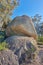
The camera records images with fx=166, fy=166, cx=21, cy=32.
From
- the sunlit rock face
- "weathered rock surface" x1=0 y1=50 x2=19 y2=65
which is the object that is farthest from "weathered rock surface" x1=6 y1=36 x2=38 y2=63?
"weathered rock surface" x1=0 y1=50 x2=19 y2=65

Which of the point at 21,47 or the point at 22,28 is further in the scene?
the point at 22,28

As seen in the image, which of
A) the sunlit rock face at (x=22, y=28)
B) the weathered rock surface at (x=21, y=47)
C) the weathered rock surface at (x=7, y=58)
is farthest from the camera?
the sunlit rock face at (x=22, y=28)

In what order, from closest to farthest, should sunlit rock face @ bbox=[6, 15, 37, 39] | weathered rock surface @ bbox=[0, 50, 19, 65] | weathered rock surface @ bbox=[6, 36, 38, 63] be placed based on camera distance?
weathered rock surface @ bbox=[0, 50, 19, 65], weathered rock surface @ bbox=[6, 36, 38, 63], sunlit rock face @ bbox=[6, 15, 37, 39]

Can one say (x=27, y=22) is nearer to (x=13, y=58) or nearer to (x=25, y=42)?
(x=25, y=42)

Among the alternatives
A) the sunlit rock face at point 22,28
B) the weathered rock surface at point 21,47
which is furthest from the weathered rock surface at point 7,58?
the sunlit rock face at point 22,28

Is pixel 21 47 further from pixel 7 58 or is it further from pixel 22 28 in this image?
→ pixel 7 58

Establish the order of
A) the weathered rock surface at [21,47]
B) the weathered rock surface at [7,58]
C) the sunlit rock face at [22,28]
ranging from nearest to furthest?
1. the weathered rock surface at [7,58]
2. the weathered rock surface at [21,47]
3. the sunlit rock face at [22,28]

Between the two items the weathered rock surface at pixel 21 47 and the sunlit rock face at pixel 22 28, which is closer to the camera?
the weathered rock surface at pixel 21 47

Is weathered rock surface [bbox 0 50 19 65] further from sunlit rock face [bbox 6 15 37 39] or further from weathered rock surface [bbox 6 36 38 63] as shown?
sunlit rock face [bbox 6 15 37 39]

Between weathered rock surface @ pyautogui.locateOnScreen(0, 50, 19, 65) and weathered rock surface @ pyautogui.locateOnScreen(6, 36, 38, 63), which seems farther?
weathered rock surface @ pyautogui.locateOnScreen(6, 36, 38, 63)

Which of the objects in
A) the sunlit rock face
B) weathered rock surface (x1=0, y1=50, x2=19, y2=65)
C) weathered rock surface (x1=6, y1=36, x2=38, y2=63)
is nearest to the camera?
weathered rock surface (x1=0, y1=50, x2=19, y2=65)

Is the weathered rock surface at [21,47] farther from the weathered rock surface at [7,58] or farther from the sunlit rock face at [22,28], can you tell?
the weathered rock surface at [7,58]

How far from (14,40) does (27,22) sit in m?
2.26

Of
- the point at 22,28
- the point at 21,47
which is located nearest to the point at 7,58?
the point at 21,47
